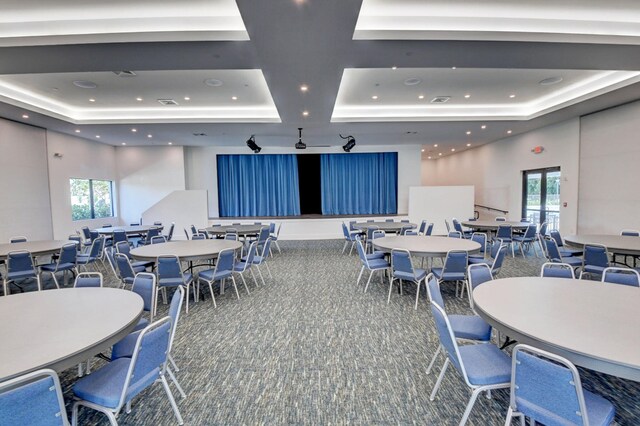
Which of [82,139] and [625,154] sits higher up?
[82,139]

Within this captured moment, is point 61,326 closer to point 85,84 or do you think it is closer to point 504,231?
point 85,84

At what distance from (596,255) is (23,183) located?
1354 cm

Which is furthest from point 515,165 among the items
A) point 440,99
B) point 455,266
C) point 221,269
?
point 221,269

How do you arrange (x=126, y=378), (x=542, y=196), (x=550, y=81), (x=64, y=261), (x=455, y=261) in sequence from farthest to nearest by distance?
(x=542, y=196)
(x=550, y=81)
(x=64, y=261)
(x=455, y=261)
(x=126, y=378)

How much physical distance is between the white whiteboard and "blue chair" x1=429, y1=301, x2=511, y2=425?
10.1m

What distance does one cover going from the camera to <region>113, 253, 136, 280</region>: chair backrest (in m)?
4.13

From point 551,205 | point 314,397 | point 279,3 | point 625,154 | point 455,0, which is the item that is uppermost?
point 455,0

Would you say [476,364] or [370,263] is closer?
[476,364]

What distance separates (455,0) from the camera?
12.7 feet

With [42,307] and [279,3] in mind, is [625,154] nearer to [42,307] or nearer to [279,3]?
[279,3]

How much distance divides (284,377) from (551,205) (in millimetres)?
10893

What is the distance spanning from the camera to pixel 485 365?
199 centimetres

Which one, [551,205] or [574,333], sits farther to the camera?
[551,205]

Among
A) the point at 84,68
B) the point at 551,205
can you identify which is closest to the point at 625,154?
the point at 551,205
